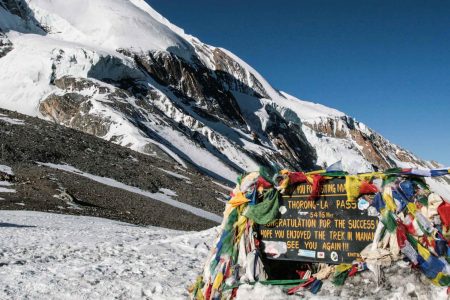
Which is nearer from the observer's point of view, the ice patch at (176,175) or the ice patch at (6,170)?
the ice patch at (6,170)

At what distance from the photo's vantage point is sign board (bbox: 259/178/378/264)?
6.95 meters

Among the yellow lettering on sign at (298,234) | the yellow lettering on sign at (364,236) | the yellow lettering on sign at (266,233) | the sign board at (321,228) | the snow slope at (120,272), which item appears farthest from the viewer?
the yellow lettering on sign at (266,233)

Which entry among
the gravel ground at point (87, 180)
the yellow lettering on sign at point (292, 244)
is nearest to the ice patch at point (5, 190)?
the gravel ground at point (87, 180)

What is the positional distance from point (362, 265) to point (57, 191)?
105ft

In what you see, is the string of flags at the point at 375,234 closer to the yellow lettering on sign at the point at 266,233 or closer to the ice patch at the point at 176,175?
the yellow lettering on sign at the point at 266,233

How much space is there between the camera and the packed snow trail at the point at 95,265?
8883 millimetres

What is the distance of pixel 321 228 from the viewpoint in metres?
7.29

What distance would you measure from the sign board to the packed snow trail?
2.45 meters

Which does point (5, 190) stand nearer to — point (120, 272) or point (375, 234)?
point (120, 272)

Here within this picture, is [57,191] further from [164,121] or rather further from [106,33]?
[106,33]

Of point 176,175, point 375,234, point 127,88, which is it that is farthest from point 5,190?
point 127,88

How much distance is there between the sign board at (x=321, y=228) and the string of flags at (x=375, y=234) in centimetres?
10

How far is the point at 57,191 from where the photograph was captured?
3519 centimetres

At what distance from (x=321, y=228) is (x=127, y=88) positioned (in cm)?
11763
